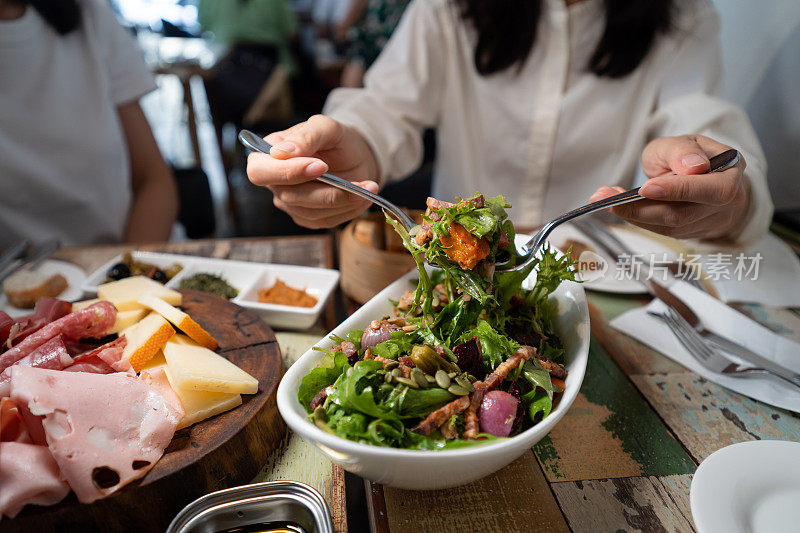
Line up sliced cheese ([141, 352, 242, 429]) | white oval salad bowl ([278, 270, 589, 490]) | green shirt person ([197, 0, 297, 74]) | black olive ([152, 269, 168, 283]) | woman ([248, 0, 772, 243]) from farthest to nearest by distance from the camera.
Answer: green shirt person ([197, 0, 297, 74]), woman ([248, 0, 772, 243]), black olive ([152, 269, 168, 283]), sliced cheese ([141, 352, 242, 429]), white oval salad bowl ([278, 270, 589, 490])

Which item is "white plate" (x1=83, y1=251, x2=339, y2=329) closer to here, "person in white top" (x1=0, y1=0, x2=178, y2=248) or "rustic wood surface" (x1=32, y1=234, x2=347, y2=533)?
"rustic wood surface" (x1=32, y1=234, x2=347, y2=533)

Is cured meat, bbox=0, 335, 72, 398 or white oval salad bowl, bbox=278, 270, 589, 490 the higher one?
white oval salad bowl, bbox=278, 270, 589, 490

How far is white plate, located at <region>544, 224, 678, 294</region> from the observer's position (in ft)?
4.66

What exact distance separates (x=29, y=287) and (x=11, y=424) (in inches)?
28.6

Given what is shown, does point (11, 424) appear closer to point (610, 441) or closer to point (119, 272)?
point (119, 272)

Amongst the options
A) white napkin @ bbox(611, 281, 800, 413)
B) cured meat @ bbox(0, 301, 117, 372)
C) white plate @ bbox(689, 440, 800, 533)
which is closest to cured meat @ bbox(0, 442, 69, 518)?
cured meat @ bbox(0, 301, 117, 372)

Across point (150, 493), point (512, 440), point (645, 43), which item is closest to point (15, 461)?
point (150, 493)

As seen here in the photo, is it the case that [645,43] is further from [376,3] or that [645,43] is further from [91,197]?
[91,197]

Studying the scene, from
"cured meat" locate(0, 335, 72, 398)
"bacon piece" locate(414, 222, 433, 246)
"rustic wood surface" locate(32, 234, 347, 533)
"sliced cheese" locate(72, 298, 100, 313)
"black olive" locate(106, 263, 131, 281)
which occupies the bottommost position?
"rustic wood surface" locate(32, 234, 347, 533)

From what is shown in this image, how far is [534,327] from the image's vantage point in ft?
3.22

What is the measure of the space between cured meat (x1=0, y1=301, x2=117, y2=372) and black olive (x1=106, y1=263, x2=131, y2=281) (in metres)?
0.38

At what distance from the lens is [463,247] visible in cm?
90

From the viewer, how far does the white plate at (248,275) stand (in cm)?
138

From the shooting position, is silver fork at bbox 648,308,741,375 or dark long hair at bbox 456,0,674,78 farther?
dark long hair at bbox 456,0,674,78
